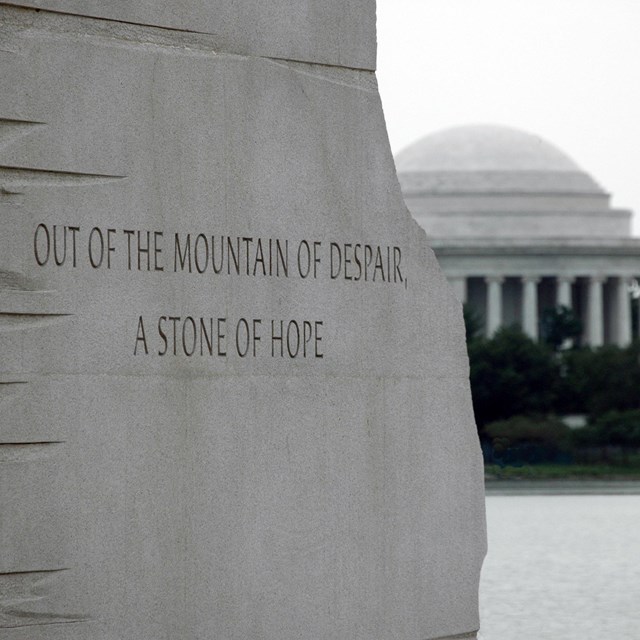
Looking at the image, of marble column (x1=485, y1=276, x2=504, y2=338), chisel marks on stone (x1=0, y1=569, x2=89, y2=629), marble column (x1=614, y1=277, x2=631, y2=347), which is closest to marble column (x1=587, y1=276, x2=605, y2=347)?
marble column (x1=614, y1=277, x2=631, y2=347)

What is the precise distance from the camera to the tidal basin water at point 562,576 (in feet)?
60.0

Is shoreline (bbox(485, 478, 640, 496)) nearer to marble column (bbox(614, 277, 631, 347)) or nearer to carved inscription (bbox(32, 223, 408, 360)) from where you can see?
carved inscription (bbox(32, 223, 408, 360))

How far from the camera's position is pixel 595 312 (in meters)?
120

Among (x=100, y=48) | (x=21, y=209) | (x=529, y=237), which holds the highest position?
(x=529, y=237)

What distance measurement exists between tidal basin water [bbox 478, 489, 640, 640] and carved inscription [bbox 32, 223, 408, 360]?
26.0ft

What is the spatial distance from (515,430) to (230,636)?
63.3 metres

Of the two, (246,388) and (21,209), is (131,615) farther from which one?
(21,209)

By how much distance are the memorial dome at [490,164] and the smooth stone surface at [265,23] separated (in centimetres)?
10955

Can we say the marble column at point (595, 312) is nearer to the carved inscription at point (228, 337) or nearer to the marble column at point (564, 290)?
the marble column at point (564, 290)

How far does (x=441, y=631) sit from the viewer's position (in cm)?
1043

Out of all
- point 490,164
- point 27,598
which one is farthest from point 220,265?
point 490,164

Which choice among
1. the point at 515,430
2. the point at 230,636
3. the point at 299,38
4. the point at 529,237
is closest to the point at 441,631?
the point at 230,636

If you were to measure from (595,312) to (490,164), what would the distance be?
1242 centimetres

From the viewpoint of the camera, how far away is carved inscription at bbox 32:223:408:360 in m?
8.98
